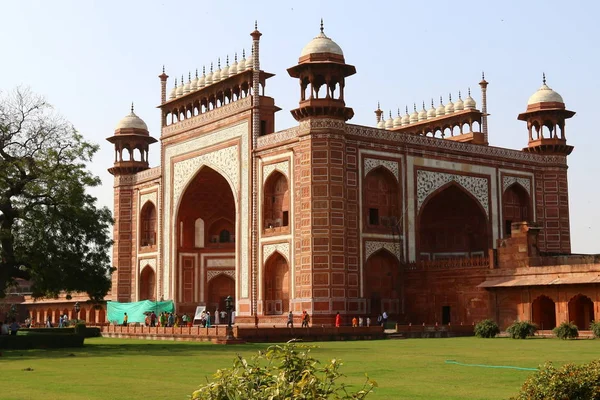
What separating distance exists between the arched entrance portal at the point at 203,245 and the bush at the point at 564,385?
98.8ft

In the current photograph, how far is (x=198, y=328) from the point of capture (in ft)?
76.7

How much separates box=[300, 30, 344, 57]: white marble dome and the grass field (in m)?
13.0

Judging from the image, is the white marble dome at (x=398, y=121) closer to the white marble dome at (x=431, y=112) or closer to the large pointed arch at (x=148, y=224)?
the white marble dome at (x=431, y=112)

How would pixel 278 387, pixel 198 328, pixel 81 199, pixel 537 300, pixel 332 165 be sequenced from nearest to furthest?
pixel 278 387 < pixel 81 199 < pixel 198 328 < pixel 537 300 < pixel 332 165

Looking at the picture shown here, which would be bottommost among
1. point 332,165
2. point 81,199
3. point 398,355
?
point 398,355

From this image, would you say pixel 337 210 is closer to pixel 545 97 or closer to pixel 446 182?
pixel 446 182

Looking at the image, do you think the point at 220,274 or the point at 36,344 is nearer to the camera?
the point at 36,344

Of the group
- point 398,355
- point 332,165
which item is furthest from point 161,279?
point 398,355

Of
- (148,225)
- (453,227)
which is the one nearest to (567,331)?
(453,227)

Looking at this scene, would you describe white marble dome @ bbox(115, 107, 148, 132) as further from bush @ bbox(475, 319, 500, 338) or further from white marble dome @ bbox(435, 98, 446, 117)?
bush @ bbox(475, 319, 500, 338)

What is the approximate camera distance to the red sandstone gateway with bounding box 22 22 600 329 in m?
27.7

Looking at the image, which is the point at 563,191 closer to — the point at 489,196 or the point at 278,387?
the point at 489,196

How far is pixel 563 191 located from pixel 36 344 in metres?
23.0

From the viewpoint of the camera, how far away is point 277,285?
30.5 m
